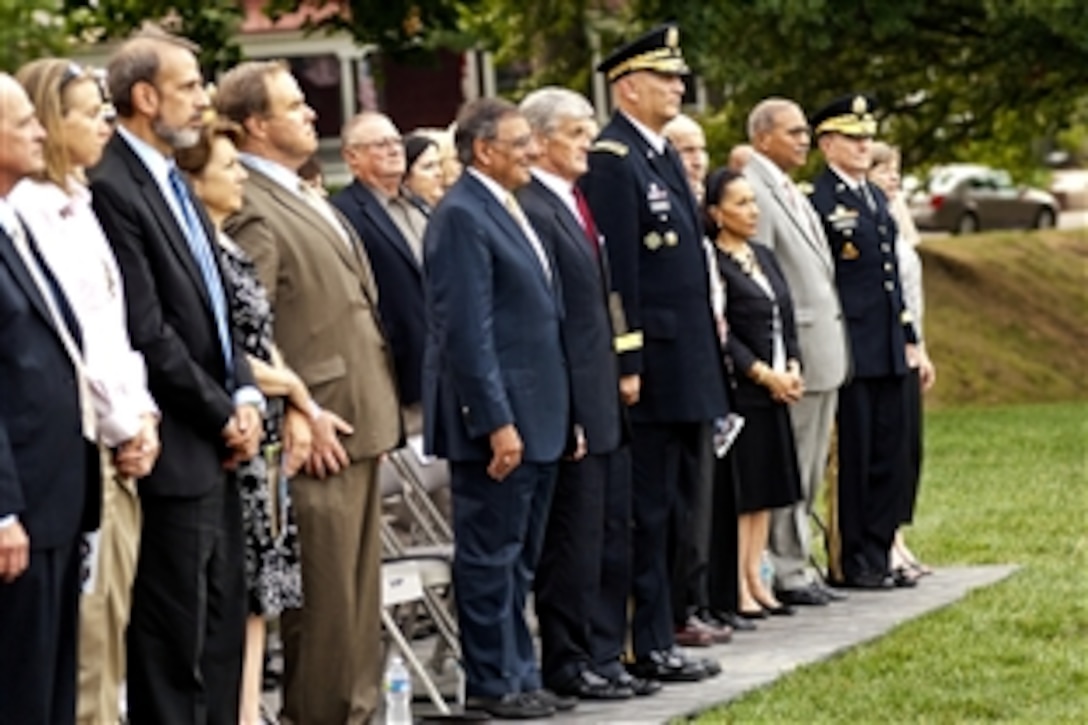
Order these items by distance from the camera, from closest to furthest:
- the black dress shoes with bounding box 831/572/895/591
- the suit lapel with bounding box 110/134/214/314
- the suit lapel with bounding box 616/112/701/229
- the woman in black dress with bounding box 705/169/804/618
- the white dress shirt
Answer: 1. the white dress shirt
2. the suit lapel with bounding box 110/134/214/314
3. the suit lapel with bounding box 616/112/701/229
4. the woman in black dress with bounding box 705/169/804/618
5. the black dress shoes with bounding box 831/572/895/591

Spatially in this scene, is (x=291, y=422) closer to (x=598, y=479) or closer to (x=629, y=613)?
(x=598, y=479)

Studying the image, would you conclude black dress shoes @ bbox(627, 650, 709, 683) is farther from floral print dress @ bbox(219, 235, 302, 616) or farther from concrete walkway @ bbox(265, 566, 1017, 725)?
floral print dress @ bbox(219, 235, 302, 616)

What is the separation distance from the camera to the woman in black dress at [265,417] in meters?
9.17

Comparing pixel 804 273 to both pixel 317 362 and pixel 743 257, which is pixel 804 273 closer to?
pixel 743 257

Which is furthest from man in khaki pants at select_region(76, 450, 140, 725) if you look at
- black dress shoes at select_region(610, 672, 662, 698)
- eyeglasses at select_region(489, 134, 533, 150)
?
black dress shoes at select_region(610, 672, 662, 698)

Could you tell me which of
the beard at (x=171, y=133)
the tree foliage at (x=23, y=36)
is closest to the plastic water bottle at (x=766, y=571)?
the beard at (x=171, y=133)

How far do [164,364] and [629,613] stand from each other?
3.74 meters

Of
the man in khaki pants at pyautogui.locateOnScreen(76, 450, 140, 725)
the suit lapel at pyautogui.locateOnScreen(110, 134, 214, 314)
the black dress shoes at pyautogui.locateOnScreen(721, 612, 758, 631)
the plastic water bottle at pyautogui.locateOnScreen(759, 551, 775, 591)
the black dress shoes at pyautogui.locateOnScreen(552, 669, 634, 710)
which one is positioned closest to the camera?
the man in khaki pants at pyautogui.locateOnScreen(76, 450, 140, 725)

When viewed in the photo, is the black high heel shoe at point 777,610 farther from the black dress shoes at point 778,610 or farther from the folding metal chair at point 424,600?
the folding metal chair at point 424,600

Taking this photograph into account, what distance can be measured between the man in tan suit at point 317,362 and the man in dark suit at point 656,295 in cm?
188

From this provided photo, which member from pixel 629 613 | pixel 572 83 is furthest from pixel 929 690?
pixel 572 83

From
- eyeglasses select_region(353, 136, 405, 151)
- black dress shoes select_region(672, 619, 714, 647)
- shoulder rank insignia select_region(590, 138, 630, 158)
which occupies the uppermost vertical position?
eyeglasses select_region(353, 136, 405, 151)

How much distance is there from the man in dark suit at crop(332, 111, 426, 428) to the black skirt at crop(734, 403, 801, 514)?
6.90 ft

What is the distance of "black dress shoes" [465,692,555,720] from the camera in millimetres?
10562
